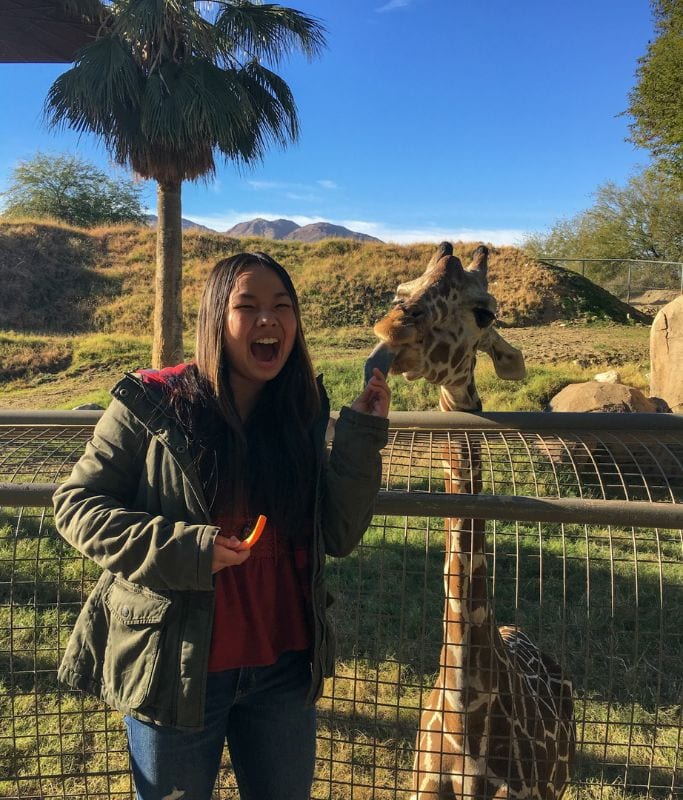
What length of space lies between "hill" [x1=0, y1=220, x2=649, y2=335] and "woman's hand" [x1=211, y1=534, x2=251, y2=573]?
17546 millimetres

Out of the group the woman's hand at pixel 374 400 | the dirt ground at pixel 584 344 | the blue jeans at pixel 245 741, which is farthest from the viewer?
the dirt ground at pixel 584 344

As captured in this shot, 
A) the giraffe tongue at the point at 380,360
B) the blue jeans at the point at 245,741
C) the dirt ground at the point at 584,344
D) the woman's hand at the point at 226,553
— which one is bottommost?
the blue jeans at the point at 245,741

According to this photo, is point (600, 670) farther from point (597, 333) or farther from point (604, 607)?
point (597, 333)

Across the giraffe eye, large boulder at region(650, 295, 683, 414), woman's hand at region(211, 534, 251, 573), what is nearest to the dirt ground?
large boulder at region(650, 295, 683, 414)

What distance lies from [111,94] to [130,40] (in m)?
1.05

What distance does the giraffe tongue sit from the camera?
1872 millimetres

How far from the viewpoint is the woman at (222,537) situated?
1.54 m

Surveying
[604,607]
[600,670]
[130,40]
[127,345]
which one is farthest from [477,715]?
[127,345]

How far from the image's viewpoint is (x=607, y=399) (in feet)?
27.3

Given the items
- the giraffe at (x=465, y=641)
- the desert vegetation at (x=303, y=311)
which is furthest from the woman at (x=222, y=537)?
the desert vegetation at (x=303, y=311)

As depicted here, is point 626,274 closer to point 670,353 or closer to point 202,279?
point 202,279

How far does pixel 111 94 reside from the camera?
9477 mm

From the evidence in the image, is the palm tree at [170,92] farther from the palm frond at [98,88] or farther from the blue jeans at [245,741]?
the blue jeans at [245,741]

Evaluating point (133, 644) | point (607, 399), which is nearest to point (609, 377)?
point (607, 399)
